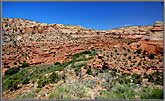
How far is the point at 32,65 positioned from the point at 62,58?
38.6 inches

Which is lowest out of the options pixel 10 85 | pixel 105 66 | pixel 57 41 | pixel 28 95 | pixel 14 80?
pixel 28 95

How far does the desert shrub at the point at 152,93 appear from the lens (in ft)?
25.0

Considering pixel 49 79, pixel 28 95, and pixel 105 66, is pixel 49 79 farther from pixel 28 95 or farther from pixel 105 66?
pixel 105 66

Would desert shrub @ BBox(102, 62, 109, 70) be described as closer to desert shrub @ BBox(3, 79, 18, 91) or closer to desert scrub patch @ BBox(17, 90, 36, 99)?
desert scrub patch @ BBox(17, 90, 36, 99)

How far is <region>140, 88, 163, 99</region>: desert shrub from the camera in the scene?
761 cm

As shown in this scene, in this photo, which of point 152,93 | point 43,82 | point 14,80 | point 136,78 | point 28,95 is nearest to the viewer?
point 152,93

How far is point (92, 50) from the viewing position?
10.5 metres

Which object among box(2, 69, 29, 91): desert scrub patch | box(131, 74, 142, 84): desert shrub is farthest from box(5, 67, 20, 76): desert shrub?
box(131, 74, 142, 84): desert shrub

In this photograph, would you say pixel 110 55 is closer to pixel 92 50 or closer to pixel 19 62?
pixel 92 50

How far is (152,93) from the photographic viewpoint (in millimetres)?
7848

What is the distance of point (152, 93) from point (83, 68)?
218 centimetres

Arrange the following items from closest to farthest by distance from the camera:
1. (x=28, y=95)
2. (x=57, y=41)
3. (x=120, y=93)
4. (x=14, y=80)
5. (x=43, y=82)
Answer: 1. (x=120, y=93)
2. (x=28, y=95)
3. (x=43, y=82)
4. (x=14, y=80)
5. (x=57, y=41)

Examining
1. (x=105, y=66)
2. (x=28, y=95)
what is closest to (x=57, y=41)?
(x=105, y=66)

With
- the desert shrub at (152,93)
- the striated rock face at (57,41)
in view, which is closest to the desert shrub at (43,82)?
the striated rock face at (57,41)
